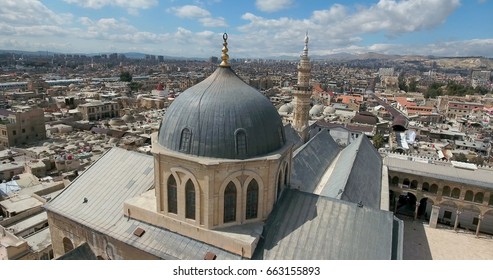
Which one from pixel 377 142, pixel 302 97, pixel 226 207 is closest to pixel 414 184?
pixel 302 97

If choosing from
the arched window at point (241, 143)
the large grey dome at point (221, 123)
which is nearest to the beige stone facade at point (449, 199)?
the large grey dome at point (221, 123)

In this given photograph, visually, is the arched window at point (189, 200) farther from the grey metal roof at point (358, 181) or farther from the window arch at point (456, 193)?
the window arch at point (456, 193)

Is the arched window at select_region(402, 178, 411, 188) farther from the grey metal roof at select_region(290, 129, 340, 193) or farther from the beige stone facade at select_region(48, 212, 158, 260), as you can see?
the beige stone facade at select_region(48, 212, 158, 260)

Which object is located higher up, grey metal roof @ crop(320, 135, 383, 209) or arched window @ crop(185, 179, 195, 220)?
arched window @ crop(185, 179, 195, 220)

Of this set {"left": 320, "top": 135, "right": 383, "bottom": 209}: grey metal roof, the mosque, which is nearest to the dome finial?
the mosque

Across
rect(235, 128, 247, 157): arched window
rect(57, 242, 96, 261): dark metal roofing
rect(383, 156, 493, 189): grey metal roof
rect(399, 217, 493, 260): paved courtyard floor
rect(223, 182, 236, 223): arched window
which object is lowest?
rect(399, 217, 493, 260): paved courtyard floor

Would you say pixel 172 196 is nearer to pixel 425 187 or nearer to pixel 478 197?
pixel 425 187
